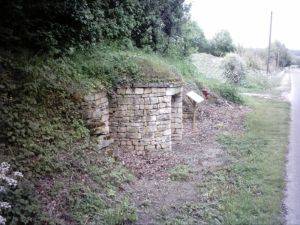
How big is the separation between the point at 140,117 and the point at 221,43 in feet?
92.9

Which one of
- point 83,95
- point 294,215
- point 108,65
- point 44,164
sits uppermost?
point 108,65

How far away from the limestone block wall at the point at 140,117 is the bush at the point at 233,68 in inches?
638

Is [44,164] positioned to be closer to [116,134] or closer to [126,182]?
[126,182]

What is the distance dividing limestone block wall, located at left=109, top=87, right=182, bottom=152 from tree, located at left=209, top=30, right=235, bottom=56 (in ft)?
89.5

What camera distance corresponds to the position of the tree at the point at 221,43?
120 feet

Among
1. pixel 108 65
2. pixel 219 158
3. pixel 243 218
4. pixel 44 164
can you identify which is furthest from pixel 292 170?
pixel 44 164

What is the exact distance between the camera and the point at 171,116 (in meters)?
11.7

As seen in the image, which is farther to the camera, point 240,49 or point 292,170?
point 240,49

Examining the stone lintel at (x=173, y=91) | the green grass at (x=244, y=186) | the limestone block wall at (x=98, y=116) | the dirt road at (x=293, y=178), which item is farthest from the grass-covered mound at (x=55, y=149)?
the dirt road at (x=293, y=178)

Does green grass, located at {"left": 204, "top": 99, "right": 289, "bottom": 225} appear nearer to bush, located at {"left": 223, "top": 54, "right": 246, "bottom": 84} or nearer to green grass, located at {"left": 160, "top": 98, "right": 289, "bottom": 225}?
green grass, located at {"left": 160, "top": 98, "right": 289, "bottom": 225}

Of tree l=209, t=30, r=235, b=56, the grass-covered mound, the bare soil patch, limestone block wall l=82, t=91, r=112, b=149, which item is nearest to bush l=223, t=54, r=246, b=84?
tree l=209, t=30, r=235, b=56

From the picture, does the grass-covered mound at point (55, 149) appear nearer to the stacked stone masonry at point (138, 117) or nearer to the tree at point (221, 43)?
the stacked stone masonry at point (138, 117)

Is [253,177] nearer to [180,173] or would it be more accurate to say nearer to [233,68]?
[180,173]

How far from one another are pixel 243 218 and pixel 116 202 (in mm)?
2264
